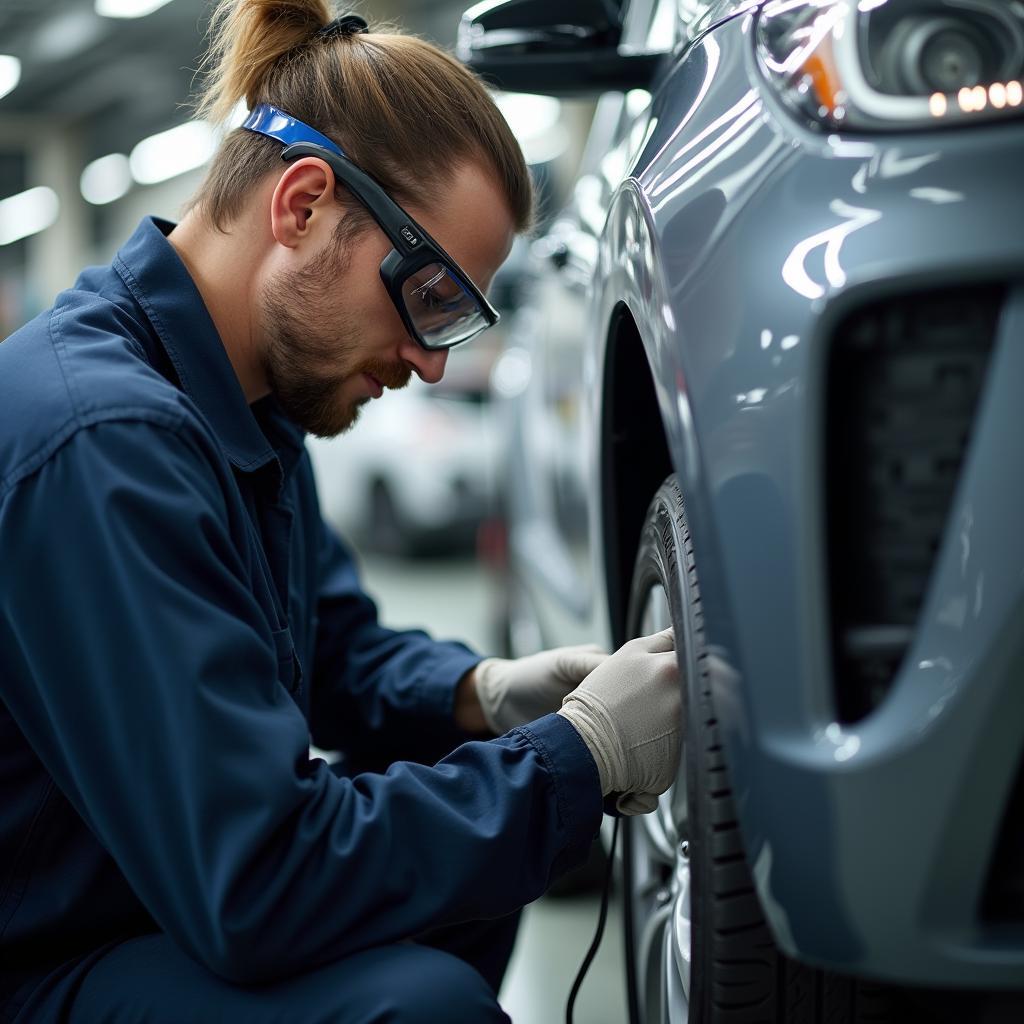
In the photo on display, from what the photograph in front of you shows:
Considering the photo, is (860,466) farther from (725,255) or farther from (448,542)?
(448,542)

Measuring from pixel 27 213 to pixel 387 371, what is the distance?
19474 millimetres

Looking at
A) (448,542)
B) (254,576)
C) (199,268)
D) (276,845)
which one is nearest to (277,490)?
(254,576)

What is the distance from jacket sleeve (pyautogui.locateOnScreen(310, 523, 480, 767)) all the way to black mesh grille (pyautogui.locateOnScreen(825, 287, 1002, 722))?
2.84 ft

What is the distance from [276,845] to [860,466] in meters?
0.53

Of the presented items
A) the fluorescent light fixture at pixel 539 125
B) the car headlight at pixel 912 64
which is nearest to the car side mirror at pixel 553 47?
the car headlight at pixel 912 64

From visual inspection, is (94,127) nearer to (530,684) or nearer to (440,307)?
(530,684)

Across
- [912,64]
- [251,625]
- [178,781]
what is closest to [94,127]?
[251,625]

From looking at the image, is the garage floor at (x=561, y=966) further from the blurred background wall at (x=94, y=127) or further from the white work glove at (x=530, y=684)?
the blurred background wall at (x=94, y=127)

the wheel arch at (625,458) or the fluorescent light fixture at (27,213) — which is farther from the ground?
the fluorescent light fixture at (27,213)

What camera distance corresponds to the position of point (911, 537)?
30.8 inches

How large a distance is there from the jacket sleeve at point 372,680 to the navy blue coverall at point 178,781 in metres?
0.45

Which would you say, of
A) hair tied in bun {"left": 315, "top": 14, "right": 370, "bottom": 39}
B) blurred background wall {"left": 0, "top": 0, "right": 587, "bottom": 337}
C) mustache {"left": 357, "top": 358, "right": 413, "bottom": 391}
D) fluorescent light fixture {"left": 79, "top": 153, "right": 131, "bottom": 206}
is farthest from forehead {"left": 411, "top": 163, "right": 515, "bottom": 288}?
fluorescent light fixture {"left": 79, "top": 153, "right": 131, "bottom": 206}

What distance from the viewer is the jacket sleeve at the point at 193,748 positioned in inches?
36.9

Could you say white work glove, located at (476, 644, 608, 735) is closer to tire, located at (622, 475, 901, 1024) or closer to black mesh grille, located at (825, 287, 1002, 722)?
tire, located at (622, 475, 901, 1024)
